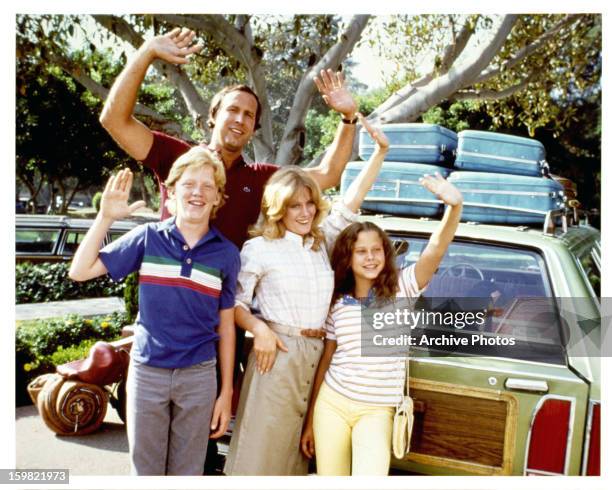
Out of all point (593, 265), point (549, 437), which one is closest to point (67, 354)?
point (549, 437)

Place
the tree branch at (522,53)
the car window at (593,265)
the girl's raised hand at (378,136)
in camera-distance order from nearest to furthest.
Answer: the girl's raised hand at (378,136) → the car window at (593,265) → the tree branch at (522,53)

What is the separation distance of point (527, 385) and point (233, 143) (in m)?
1.65

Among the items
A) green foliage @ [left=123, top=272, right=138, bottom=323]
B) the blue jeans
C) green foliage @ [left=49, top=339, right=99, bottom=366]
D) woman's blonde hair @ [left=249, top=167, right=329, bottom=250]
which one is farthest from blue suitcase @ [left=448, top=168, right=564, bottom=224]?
green foliage @ [left=123, top=272, right=138, bottom=323]

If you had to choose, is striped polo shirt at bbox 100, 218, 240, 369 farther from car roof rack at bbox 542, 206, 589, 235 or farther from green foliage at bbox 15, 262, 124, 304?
green foliage at bbox 15, 262, 124, 304

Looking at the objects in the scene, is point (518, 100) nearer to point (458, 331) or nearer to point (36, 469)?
point (458, 331)

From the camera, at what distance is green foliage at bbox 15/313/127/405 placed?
4.12 m

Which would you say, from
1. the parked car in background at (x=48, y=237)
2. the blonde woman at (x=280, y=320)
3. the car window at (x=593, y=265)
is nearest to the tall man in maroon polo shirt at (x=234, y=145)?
the blonde woman at (x=280, y=320)

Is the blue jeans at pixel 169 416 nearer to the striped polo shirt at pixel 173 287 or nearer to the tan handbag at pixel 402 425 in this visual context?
the striped polo shirt at pixel 173 287

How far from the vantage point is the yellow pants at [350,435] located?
2.10m

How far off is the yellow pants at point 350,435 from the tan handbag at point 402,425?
0.10 ft

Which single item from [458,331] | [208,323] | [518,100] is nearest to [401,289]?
[458,331]

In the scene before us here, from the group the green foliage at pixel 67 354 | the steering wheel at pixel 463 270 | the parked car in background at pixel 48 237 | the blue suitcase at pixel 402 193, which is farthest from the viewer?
the parked car in background at pixel 48 237

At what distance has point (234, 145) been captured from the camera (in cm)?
253

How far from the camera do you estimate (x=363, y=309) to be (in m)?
2.28
